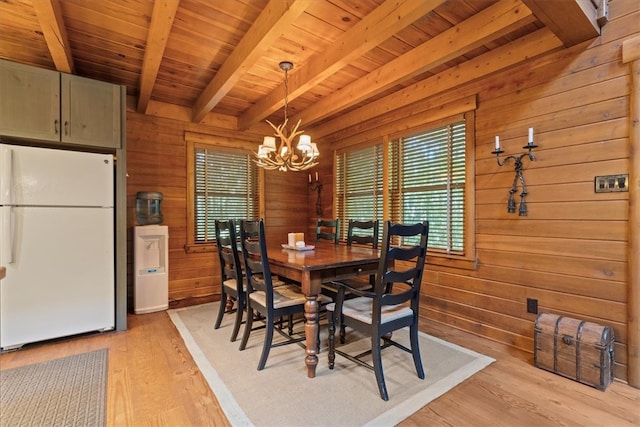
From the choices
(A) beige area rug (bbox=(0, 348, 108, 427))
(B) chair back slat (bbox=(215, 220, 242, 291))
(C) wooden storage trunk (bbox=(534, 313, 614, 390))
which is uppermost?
(B) chair back slat (bbox=(215, 220, 242, 291))

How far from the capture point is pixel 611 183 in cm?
211

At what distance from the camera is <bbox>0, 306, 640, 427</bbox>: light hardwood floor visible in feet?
5.57

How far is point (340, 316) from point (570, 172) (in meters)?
2.04

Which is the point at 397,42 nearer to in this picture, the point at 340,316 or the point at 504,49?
the point at 504,49

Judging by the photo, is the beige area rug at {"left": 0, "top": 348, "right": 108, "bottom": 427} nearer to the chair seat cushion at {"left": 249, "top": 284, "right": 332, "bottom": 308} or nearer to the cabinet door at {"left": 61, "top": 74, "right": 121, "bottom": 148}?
the chair seat cushion at {"left": 249, "top": 284, "right": 332, "bottom": 308}

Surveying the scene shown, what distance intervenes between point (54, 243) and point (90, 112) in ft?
4.04

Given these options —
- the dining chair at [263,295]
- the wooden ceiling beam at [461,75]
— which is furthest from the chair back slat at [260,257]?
the wooden ceiling beam at [461,75]

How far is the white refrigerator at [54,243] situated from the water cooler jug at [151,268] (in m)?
0.59

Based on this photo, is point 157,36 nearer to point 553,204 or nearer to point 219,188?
point 219,188

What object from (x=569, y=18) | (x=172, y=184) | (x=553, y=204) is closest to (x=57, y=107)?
(x=172, y=184)

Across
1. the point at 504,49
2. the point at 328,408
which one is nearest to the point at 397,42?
the point at 504,49

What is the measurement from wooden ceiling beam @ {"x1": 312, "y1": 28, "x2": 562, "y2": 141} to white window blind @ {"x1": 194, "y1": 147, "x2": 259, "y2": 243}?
157 cm

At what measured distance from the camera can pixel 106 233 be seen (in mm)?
2891

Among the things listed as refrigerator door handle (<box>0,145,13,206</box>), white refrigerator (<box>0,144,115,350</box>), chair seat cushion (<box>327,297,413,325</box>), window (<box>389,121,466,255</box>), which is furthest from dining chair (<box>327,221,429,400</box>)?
refrigerator door handle (<box>0,145,13,206</box>)
